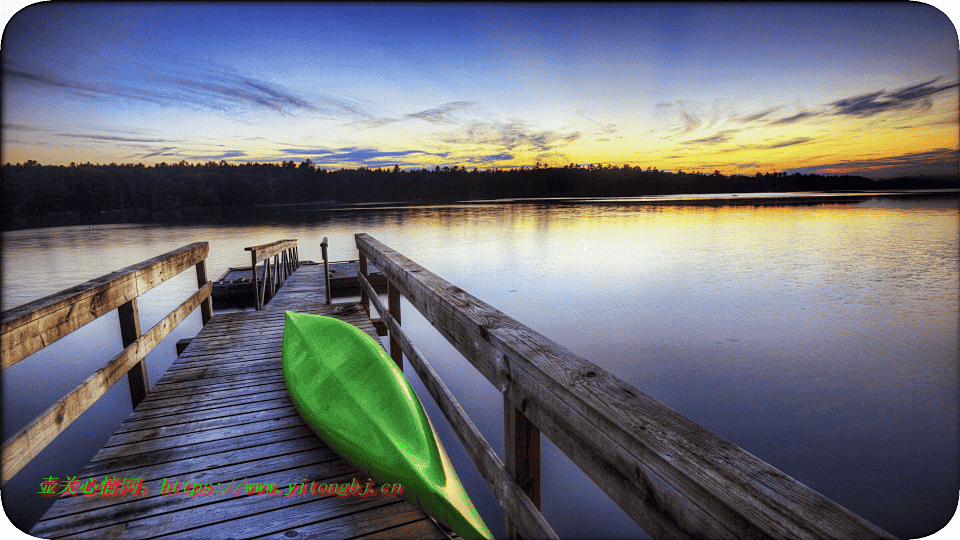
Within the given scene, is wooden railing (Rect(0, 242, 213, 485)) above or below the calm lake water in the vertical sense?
above

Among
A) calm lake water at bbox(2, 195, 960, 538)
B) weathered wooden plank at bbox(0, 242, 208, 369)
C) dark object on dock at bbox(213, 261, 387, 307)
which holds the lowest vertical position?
calm lake water at bbox(2, 195, 960, 538)

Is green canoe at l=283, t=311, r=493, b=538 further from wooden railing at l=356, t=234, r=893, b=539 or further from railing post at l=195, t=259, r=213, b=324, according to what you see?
railing post at l=195, t=259, r=213, b=324

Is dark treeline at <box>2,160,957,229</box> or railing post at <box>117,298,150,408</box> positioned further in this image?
dark treeline at <box>2,160,957,229</box>

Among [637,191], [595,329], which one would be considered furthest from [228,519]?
[637,191]

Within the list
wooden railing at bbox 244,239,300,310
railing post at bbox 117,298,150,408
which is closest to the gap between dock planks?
railing post at bbox 117,298,150,408

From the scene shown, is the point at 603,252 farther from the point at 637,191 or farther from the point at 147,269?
the point at 637,191

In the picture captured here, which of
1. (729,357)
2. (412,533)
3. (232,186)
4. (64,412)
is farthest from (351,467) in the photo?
(232,186)

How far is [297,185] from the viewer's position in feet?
320

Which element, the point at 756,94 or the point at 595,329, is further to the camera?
the point at 756,94

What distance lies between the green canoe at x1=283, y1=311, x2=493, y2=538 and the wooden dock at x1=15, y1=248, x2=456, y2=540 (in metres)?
0.13

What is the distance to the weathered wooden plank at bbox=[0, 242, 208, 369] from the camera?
6.08 ft

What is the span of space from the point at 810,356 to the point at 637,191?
149m

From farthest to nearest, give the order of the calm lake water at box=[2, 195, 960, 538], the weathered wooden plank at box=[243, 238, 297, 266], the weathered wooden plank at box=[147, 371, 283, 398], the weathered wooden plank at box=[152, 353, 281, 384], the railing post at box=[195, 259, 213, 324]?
the weathered wooden plank at box=[243, 238, 297, 266] < the calm lake water at box=[2, 195, 960, 538] < the railing post at box=[195, 259, 213, 324] < the weathered wooden plank at box=[152, 353, 281, 384] < the weathered wooden plank at box=[147, 371, 283, 398]

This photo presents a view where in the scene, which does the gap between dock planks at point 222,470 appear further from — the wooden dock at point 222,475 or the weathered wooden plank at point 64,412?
the weathered wooden plank at point 64,412
